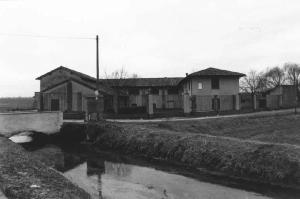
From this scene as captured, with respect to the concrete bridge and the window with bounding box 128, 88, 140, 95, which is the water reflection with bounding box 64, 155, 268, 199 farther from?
the window with bounding box 128, 88, 140, 95

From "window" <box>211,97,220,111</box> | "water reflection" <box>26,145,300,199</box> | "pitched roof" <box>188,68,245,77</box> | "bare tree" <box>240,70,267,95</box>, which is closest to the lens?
"water reflection" <box>26,145,300,199</box>

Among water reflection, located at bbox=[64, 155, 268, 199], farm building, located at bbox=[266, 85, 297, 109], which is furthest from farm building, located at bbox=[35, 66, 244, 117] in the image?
water reflection, located at bbox=[64, 155, 268, 199]

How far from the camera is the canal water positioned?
1118 cm

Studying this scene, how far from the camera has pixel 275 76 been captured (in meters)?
87.1

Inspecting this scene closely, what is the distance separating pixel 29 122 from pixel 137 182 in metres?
A: 16.2

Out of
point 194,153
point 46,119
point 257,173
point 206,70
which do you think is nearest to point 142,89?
point 206,70

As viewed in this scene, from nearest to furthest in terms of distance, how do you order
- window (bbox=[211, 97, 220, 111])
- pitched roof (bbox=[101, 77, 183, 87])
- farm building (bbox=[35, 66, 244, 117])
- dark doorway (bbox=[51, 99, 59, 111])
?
window (bbox=[211, 97, 220, 111]) → farm building (bbox=[35, 66, 244, 117]) → dark doorway (bbox=[51, 99, 59, 111]) → pitched roof (bbox=[101, 77, 183, 87])

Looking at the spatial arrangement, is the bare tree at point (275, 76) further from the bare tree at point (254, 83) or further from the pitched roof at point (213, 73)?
the pitched roof at point (213, 73)

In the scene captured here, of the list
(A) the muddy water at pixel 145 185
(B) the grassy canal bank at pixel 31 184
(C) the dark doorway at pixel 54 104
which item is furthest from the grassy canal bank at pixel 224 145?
(C) the dark doorway at pixel 54 104

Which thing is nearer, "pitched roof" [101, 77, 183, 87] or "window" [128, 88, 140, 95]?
"pitched roof" [101, 77, 183, 87]

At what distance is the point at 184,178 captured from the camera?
44.8 ft

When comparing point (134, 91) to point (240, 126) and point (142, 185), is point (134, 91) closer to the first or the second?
point (240, 126)

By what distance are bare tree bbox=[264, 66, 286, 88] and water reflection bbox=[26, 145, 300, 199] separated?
246 feet

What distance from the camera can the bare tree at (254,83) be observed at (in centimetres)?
8406
